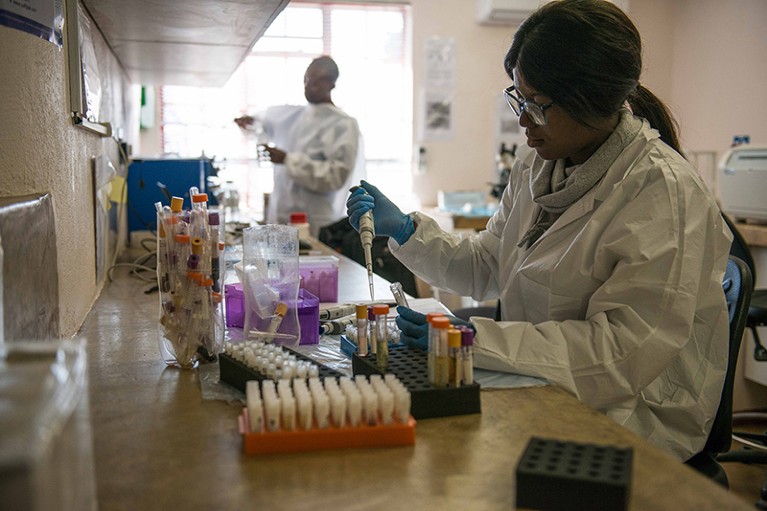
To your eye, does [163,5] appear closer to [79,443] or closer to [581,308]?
[581,308]

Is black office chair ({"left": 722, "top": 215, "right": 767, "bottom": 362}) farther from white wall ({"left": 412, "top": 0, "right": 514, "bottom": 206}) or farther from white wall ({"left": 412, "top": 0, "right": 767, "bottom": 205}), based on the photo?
white wall ({"left": 412, "top": 0, "right": 514, "bottom": 206})

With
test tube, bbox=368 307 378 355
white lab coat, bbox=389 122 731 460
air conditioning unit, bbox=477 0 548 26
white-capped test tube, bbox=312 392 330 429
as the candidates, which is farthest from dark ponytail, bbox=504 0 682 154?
air conditioning unit, bbox=477 0 548 26

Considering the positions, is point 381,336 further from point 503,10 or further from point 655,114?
point 503,10

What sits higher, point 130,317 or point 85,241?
point 85,241

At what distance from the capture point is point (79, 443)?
1.80 ft

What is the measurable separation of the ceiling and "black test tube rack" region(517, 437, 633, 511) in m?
1.32

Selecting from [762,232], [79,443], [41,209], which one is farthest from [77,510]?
[762,232]

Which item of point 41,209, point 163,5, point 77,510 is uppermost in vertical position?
point 163,5

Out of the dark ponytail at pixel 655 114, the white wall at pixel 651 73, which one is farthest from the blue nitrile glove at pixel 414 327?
the white wall at pixel 651 73

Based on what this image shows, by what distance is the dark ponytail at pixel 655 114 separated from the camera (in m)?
1.57

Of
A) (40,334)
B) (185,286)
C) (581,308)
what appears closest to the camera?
(40,334)

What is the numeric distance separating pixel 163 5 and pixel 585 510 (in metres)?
1.56

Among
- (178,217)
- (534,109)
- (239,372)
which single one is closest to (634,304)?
(534,109)

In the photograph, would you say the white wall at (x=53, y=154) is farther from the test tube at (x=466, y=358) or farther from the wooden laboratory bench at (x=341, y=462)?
the test tube at (x=466, y=358)
